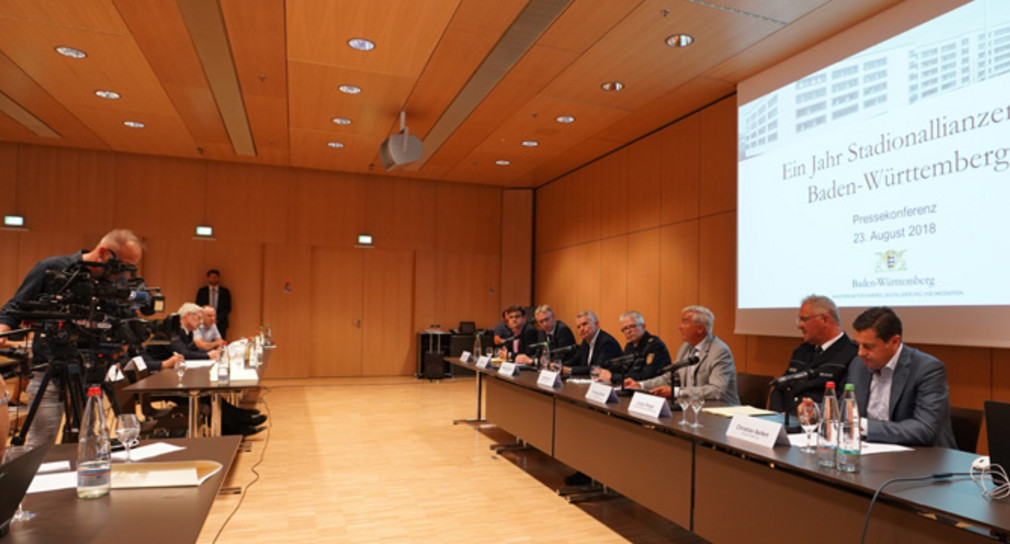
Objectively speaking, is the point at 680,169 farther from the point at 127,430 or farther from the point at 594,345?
the point at 127,430

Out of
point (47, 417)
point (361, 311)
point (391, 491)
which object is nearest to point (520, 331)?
point (391, 491)

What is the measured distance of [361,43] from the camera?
5.11 metres

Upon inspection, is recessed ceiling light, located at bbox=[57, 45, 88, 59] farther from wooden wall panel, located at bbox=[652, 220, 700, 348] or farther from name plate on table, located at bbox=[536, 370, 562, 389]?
wooden wall panel, located at bbox=[652, 220, 700, 348]

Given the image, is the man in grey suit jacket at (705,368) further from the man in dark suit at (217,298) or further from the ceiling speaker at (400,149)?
the man in dark suit at (217,298)

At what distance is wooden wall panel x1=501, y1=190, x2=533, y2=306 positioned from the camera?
35.6ft

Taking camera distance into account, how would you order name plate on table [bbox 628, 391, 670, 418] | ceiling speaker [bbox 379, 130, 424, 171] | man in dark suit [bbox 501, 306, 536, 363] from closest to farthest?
name plate on table [bbox 628, 391, 670, 418] → man in dark suit [bbox 501, 306, 536, 363] → ceiling speaker [bbox 379, 130, 424, 171]

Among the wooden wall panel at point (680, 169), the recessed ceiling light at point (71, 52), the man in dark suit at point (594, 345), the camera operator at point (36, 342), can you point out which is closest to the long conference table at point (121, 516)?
the camera operator at point (36, 342)

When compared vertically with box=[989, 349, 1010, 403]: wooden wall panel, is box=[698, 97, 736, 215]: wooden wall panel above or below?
above

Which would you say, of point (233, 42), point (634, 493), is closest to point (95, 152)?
point (233, 42)

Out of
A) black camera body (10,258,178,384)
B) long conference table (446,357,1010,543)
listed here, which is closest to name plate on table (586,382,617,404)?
long conference table (446,357,1010,543)

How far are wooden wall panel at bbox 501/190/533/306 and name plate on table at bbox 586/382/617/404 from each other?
7.23 meters

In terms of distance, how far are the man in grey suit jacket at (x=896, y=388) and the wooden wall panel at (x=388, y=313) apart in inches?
331

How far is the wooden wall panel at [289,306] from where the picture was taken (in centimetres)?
977

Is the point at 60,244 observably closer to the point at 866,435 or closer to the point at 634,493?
the point at 634,493
